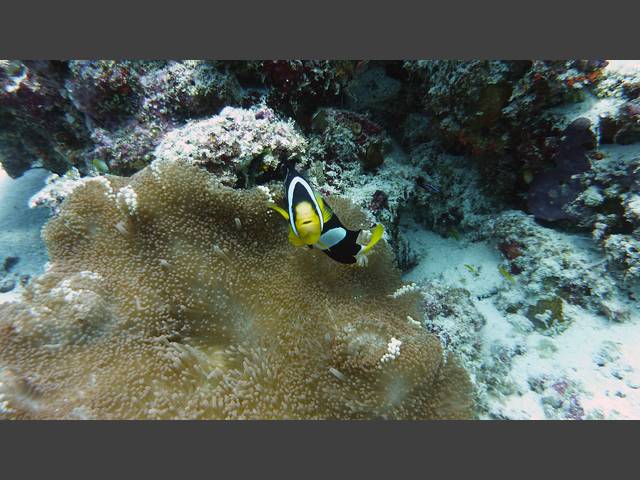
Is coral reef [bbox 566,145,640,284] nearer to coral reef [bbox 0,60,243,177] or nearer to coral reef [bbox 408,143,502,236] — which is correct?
coral reef [bbox 408,143,502,236]

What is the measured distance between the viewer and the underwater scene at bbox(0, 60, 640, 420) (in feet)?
6.46

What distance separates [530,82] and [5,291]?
650cm

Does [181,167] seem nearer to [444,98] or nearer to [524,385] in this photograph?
[444,98]

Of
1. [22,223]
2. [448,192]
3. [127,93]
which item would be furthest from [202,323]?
[22,223]

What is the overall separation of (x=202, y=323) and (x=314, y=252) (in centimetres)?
91

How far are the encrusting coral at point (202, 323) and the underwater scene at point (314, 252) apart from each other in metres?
0.01

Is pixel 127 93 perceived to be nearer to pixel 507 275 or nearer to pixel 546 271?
pixel 507 275

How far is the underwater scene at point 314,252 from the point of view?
6.46ft

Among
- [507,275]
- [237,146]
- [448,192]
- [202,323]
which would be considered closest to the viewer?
[202,323]

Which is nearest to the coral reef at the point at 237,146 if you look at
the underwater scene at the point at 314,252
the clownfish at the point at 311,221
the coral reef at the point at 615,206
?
the underwater scene at the point at 314,252

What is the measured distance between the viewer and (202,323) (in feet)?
7.44

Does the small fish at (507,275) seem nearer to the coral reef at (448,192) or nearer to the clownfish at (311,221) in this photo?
the coral reef at (448,192)

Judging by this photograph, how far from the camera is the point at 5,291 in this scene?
4.40 m

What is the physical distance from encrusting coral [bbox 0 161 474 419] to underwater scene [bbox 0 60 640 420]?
0.04 ft
